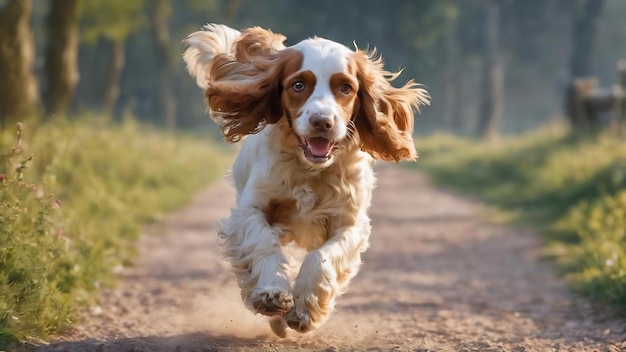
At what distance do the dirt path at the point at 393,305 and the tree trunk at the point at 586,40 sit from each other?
809 inches

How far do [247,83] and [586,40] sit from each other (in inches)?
1062

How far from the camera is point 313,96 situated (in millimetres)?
4285

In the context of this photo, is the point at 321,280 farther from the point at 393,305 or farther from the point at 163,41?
the point at 163,41

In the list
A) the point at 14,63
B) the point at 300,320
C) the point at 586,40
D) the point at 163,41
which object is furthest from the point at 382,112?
the point at 586,40

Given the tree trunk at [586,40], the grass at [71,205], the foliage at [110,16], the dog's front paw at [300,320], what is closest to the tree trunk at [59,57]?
the grass at [71,205]

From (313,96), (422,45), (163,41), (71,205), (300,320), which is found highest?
(422,45)

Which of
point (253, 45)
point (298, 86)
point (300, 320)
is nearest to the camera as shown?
point (300, 320)

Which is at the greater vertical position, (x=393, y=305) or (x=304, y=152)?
(x=304, y=152)

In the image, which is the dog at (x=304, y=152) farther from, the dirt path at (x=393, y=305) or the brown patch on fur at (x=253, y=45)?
the dirt path at (x=393, y=305)

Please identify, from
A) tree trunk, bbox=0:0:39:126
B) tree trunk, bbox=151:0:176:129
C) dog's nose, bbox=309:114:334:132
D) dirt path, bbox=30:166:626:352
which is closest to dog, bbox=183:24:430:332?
dog's nose, bbox=309:114:334:132

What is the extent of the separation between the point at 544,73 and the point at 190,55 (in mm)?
49911

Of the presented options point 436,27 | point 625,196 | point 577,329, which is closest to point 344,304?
point 577,329

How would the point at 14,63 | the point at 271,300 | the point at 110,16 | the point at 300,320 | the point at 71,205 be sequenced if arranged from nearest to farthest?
the point at 271,300
the point at 300,320
the point at 71,205
the point at 14,63
the point at 110,16

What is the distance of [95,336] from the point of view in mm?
4598
